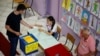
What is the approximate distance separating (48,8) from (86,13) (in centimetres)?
248

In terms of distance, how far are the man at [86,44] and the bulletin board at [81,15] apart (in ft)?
1.59

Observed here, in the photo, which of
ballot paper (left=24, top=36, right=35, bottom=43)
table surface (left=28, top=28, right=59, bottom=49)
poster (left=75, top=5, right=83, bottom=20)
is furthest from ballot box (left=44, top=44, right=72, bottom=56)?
poster (left=75, top=5, right=83, bottom=20)

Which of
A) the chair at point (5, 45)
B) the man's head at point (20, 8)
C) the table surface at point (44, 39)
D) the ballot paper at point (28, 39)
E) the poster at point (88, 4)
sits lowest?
the chair at point (5, 45)

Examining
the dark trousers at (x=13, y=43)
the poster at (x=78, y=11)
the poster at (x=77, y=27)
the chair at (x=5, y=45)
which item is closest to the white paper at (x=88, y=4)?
the poster at (x=78, y=11)

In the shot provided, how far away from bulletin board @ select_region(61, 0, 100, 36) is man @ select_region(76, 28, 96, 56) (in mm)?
486

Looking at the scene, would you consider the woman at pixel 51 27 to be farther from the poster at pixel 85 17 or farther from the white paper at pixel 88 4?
the white paper at pixel 88 4

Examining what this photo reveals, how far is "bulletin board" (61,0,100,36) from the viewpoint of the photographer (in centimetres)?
603

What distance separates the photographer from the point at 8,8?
9.30 m

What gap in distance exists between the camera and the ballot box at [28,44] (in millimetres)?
6031

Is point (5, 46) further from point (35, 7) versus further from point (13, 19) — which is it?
point (35, 7)

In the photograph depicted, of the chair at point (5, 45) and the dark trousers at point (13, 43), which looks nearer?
the dark trousers at point (13, 43)

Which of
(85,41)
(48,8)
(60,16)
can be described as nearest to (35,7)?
(48,8)

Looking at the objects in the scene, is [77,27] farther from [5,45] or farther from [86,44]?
[5,45]

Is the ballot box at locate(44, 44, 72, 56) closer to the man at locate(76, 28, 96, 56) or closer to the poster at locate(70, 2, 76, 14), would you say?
the man at locate(76, 28, 96, 56)
